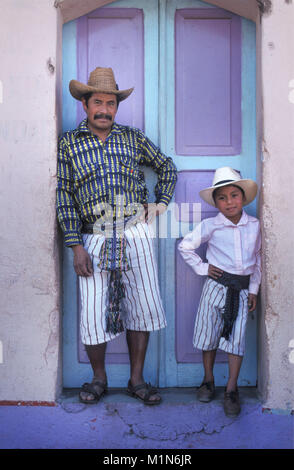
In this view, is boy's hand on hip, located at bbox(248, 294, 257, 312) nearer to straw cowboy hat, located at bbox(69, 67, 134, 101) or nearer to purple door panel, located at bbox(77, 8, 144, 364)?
purple door panel, located at bbox(77, 8, 144, 364)

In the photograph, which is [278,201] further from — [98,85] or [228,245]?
[98,85]

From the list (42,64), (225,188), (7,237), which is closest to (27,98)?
(42,64)

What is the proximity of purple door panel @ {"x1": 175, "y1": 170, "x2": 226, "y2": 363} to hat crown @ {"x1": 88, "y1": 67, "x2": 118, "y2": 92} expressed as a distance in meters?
0.75

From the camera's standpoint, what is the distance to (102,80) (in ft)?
9.22

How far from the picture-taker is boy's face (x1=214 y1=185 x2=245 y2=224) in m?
2.85

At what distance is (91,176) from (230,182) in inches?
33.0

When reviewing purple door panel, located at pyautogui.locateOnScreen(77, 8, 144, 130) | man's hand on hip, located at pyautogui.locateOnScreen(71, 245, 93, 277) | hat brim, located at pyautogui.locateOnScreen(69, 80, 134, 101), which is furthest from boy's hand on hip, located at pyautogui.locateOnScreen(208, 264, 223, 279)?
hat brim, located at pyautogui.locateOnScreen(69, 80, 134, 101)

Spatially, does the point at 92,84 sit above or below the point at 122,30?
below

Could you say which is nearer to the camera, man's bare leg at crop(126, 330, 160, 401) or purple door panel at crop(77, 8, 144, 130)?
man's bare leg at crop(126, 330, 160, 401)

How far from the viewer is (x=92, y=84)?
2842 millimetres

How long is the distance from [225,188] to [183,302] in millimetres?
851

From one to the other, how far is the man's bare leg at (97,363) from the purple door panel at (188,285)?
560 millimetres

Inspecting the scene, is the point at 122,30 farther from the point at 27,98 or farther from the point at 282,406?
the point at 282,406

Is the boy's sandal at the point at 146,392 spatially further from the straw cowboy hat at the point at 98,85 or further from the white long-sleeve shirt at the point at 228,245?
the straw cowboy hat at the point at 98,85
